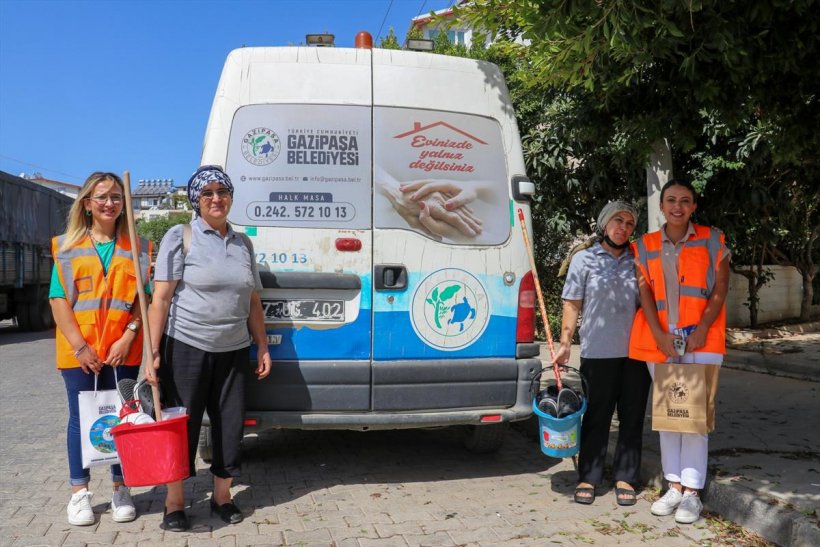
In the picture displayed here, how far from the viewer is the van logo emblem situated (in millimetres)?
4477

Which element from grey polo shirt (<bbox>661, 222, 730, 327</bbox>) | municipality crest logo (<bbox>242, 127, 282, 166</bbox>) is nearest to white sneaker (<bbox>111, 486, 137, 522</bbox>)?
municipality crest logo (<bbox>242, 127, 282, 166</bbox>)

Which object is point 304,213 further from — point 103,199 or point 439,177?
point 103,199

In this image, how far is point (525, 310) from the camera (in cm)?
465

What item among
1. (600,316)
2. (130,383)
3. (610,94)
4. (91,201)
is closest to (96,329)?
(130,383)

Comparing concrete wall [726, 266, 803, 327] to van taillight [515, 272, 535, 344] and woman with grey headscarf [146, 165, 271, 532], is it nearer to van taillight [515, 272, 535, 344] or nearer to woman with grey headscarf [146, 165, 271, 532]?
van taillight [515, 272, 535, 344]

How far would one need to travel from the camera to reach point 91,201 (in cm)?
406

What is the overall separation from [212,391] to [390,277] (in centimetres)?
121

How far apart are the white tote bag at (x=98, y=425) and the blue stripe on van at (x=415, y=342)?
1491 millimetres

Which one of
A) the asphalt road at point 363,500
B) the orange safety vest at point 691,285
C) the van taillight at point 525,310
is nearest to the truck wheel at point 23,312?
the asphalt road at point 363,500

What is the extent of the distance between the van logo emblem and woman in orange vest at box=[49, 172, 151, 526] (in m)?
1.60

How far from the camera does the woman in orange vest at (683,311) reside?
4.04m

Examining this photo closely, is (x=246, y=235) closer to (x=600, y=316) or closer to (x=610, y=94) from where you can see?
(x=600, y=316)

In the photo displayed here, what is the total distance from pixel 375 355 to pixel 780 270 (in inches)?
429

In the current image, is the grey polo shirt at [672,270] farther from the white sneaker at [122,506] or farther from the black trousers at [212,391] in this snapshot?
the white sneaker at [122,506]
